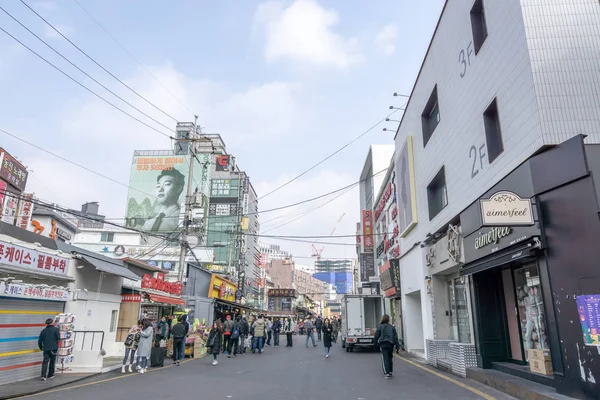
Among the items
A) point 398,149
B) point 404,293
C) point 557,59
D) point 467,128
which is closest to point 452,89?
point 467,128

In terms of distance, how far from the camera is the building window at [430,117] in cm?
1548

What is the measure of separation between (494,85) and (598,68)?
2162 millimetres

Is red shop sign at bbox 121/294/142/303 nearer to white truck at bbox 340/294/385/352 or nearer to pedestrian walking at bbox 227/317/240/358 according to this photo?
pedestrian walking at bbox 227/317/240/358

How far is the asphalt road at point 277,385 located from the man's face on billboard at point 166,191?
208 ft

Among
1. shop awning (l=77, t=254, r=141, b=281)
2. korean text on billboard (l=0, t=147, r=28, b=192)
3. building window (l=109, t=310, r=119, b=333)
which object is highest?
korean text on billboard (l=0, t=147, r=28, b=192)

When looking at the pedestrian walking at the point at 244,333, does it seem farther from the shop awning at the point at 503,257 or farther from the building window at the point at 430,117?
the shop awning at the point at 503,257

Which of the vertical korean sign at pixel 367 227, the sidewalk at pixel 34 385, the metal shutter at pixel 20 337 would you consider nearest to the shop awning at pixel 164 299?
the metal shutter at pixel 20 337

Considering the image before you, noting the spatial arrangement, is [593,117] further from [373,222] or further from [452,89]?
[373,222]

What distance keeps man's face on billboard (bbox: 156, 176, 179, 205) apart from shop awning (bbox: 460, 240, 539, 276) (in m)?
68.2

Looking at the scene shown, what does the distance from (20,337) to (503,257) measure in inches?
459

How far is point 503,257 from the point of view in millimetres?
8883

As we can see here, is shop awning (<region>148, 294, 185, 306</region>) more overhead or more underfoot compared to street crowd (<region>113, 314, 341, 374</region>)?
more overhead

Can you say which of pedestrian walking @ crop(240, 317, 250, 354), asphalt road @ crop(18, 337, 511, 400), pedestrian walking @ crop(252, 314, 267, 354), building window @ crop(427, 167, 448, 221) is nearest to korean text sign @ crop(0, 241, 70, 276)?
asphalt road @ crop(18, 337, 511, 400)

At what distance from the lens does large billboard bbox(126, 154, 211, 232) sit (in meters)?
73.3
